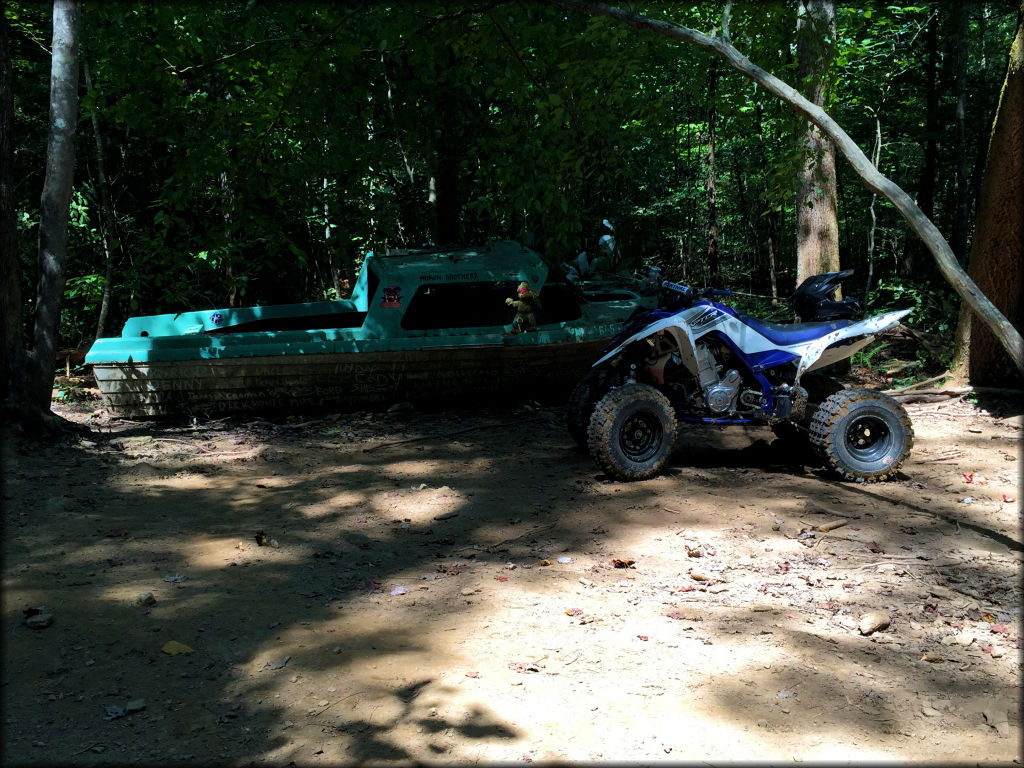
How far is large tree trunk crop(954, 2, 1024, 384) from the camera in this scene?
25.1ft

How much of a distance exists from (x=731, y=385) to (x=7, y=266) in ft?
20.3

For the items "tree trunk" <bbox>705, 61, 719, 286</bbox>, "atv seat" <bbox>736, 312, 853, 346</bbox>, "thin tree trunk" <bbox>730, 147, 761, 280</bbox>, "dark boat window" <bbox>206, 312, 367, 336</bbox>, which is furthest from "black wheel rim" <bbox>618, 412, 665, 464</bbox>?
"thin tree trunk" <bbox>730, 147, 761, 280</bbox>

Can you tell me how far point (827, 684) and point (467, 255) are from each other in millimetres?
6835

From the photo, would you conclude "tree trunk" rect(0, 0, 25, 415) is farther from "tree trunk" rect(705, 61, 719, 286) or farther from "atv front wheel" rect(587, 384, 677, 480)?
"tree trunk" rect(705, 61, 719, 286)

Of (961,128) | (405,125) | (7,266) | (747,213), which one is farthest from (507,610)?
(747,213)

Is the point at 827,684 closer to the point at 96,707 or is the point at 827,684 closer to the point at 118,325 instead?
the point at 96,707

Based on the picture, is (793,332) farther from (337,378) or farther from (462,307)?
(337,378)

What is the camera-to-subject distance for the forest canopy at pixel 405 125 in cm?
640

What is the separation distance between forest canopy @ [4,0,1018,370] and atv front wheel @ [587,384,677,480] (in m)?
1.48

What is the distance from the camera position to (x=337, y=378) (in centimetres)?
857

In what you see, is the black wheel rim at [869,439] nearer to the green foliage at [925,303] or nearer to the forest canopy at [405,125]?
the forest canopy at [405,125]

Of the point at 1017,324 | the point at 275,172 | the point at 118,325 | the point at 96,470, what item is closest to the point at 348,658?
the point at 96,470

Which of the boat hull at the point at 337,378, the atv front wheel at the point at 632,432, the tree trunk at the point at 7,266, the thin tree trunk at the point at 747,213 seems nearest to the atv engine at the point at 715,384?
the atv front wheel at the point at 632,432

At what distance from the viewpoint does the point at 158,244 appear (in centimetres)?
749
